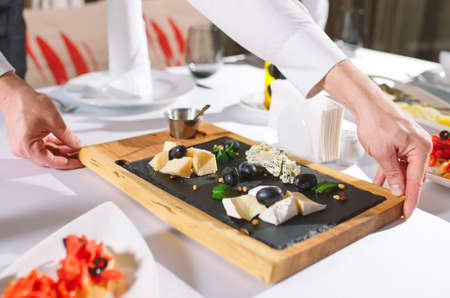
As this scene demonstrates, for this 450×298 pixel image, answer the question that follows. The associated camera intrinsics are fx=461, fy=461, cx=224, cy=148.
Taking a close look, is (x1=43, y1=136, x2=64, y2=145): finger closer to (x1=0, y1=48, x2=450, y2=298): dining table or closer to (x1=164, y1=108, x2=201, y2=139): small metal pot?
(x1=0, y1=48, x2=450, y2=298): dining table

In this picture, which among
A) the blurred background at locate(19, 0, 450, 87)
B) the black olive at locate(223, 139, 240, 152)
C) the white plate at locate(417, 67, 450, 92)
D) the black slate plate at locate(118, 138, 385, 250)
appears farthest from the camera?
the blurred background at locate(19, 0, 450, 87)

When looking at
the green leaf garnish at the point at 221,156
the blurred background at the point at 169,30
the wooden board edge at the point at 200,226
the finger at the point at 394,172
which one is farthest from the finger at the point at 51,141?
the blurred background at the point at 169,30

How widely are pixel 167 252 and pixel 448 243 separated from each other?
1.68 feet

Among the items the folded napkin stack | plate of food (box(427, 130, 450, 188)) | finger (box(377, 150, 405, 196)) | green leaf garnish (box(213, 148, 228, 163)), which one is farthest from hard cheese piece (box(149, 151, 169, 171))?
plate of food (box(427, 130, 450, 188))

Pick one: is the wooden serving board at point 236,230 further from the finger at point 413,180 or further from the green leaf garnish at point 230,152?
the green leaf garnish at point 230,152

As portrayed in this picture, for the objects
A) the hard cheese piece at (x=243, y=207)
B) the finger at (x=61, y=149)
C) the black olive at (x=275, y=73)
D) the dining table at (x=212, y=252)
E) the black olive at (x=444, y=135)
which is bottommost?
the dining table at (x=212, y=252)

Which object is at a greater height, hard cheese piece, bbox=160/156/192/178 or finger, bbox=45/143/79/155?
hard cheese piece, bbox=160/156/192/178

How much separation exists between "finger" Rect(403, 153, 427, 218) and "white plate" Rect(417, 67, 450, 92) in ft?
3.24

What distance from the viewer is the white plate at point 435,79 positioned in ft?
5.79

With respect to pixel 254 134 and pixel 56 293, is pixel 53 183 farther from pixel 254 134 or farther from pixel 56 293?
pixel 254 134

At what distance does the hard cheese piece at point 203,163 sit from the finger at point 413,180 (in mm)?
403

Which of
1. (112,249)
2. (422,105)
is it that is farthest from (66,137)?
(422,105)

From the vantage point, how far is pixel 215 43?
1.68m

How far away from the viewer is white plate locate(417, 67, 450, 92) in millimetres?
1765
